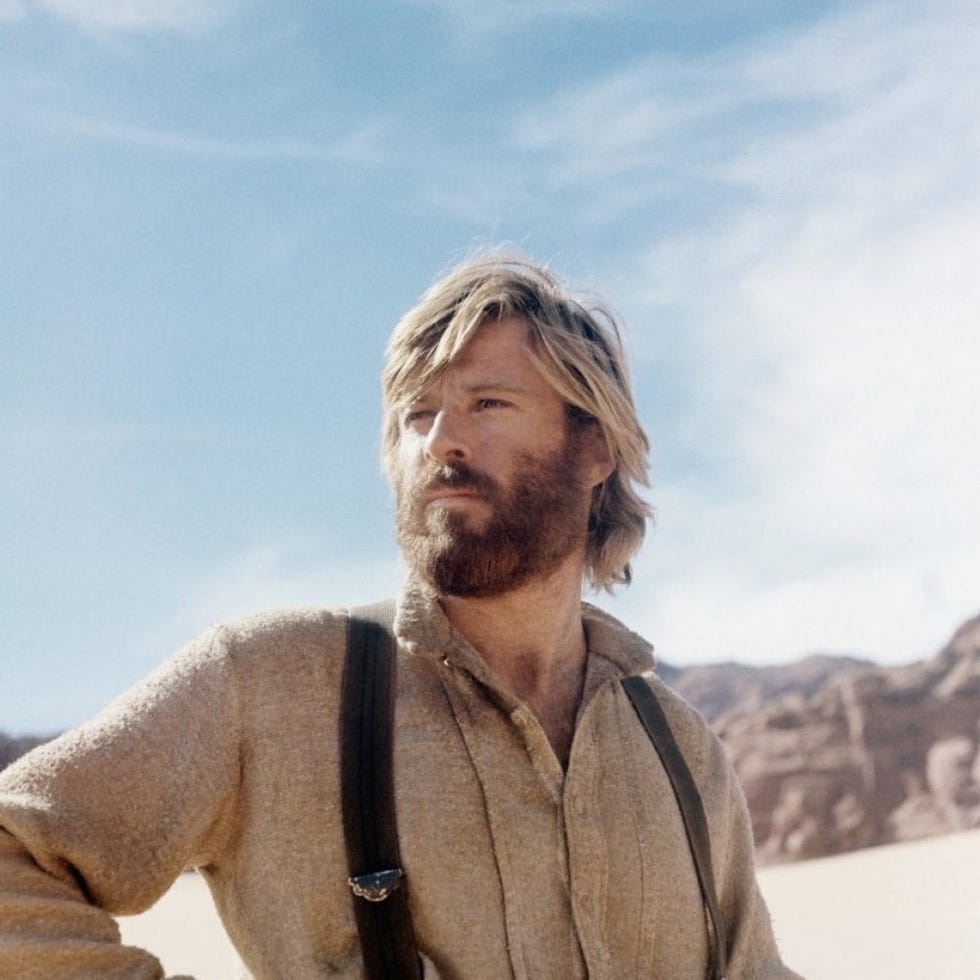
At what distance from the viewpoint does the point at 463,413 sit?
2855 mm

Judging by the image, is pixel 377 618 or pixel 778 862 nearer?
pixel 377 618

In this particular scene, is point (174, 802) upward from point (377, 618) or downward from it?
downward

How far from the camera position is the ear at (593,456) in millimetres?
3139

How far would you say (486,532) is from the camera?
109 inches

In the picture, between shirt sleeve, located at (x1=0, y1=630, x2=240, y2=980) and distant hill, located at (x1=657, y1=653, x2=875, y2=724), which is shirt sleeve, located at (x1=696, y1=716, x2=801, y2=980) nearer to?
A: shirt sleeve, located at (x1=0, y1=630, x2=240, y2=980)

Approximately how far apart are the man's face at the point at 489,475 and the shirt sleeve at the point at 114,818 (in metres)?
0.55

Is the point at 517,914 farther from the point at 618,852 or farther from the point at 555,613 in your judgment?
the point at 555,613

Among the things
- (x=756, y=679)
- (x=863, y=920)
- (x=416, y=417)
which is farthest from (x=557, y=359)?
(x=756, y=679)

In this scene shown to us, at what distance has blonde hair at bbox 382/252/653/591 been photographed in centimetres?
299

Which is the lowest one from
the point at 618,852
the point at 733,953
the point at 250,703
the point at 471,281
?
the point at 733,953

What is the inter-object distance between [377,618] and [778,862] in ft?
83.4

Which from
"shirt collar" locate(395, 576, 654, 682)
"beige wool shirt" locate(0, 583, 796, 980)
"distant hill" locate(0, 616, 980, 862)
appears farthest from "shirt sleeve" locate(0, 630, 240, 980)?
"distant hill" locate(0, 616, 980, 862)

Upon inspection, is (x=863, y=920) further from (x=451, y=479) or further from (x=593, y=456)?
(x=451, y=479)

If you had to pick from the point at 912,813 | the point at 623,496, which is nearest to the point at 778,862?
the point at 912,813
